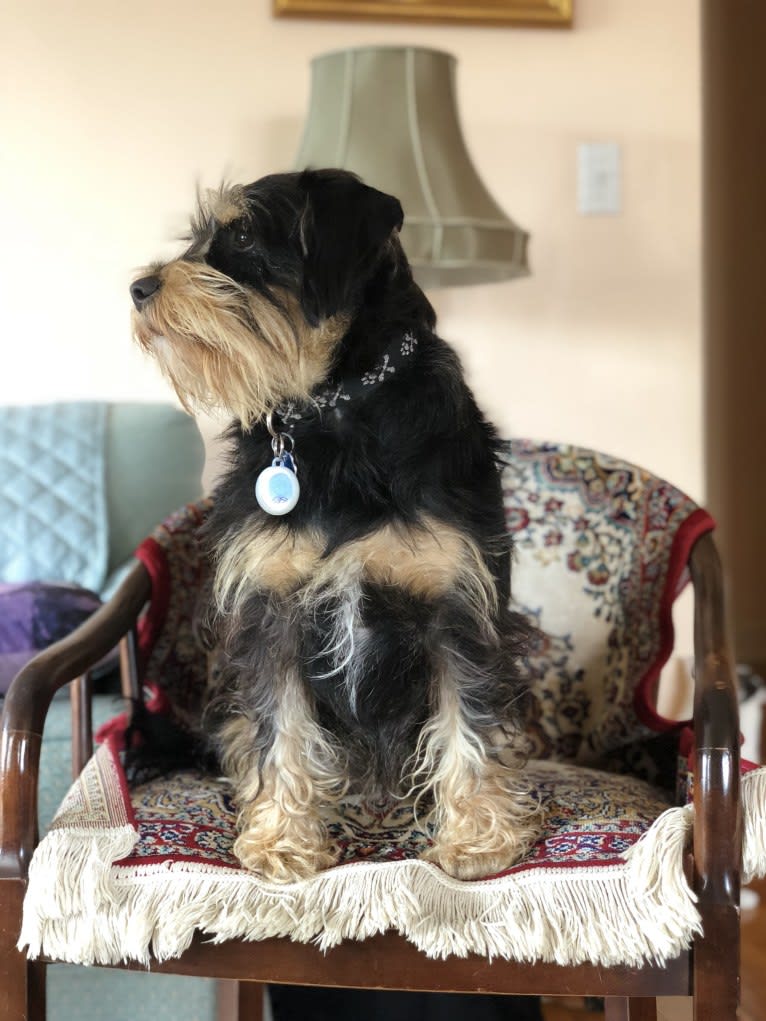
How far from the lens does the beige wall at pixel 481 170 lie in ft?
8.66

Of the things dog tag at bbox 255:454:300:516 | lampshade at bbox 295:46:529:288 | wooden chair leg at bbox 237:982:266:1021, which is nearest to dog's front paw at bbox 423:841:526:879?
dog tag at bbox 255:454:300:516

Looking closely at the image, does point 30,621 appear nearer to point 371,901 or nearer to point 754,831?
point 371,901

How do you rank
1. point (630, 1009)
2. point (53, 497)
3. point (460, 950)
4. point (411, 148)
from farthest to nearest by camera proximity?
point (53, 497)
point (411, 148)
point (630, 1009)
point (460, 950)

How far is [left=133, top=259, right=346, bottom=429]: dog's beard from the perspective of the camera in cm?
132

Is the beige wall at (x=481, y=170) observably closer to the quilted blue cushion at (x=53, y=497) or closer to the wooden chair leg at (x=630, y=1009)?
the quilted blue cushion at (x=53, y=497)

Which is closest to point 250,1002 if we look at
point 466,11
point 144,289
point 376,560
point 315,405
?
point 376,560

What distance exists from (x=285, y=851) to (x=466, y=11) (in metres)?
2.10

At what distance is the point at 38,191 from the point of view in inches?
104

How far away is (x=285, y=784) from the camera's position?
139 centimetres

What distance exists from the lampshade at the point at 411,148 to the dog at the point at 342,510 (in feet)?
2.68

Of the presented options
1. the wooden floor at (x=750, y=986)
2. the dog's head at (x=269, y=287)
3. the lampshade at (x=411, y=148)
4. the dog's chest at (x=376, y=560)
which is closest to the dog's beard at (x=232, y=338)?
the dog's head at (x=269, y=287)

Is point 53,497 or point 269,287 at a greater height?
point 269,287

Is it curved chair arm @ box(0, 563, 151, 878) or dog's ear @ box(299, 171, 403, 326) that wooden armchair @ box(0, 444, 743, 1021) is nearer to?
curved chair arm @ box(0, 563, 151, 878)

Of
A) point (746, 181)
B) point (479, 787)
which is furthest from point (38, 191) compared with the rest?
point (746, 181)
